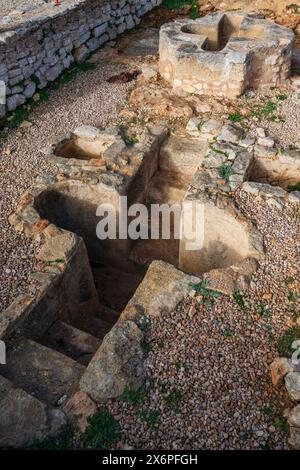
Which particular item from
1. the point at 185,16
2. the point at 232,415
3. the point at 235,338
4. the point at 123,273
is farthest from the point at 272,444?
the point at 185,16

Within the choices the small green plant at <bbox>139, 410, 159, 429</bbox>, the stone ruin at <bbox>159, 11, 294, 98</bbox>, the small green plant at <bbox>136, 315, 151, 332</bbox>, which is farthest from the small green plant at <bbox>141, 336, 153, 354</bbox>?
the stone ruin at <bbox>159, 11, 294, 98</bbox>

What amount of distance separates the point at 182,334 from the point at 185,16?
11603 mm

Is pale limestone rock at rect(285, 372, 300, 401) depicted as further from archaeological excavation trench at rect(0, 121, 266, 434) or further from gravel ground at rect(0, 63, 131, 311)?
gravel ground at rect(0, 63, 131, 311)

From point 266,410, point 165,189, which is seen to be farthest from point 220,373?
point 165,189

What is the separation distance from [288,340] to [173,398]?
1512 mm

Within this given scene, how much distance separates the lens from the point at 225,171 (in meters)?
6.92

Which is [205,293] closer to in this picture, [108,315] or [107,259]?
[108,315]

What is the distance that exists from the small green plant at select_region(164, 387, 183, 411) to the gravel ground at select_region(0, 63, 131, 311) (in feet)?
7.92

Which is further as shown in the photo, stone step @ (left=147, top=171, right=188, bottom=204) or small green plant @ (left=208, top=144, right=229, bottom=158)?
stone step @ (left=147, top=171, right=188, bottom=204)

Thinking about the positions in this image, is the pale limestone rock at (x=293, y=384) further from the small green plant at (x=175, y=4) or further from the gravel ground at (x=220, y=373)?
the small green plant at (x=175, y=4)

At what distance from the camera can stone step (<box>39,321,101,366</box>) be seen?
5211 millimetres

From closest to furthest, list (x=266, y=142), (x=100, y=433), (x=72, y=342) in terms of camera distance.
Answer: (x=100, y=433), (x=72, y=342), (x=266, y=142)

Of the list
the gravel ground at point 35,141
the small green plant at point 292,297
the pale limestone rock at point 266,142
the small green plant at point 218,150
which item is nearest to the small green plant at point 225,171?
the small green plant at point 218,150

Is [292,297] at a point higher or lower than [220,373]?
higher
